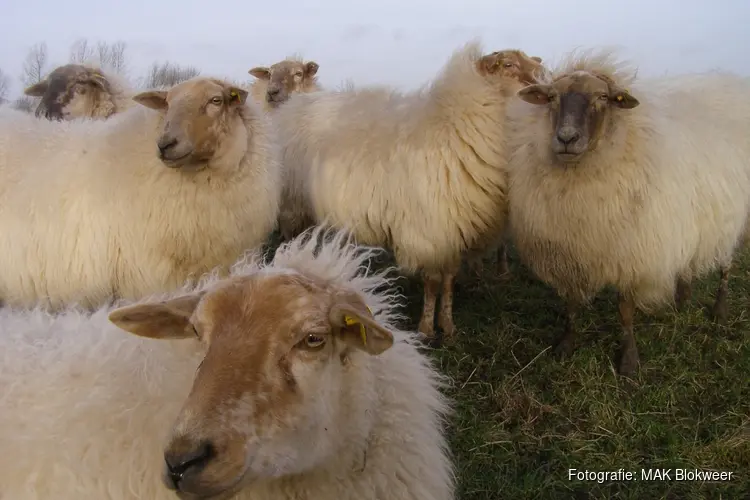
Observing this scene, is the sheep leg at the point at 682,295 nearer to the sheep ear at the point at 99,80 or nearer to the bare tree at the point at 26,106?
the sheep ear at the point at 99,80

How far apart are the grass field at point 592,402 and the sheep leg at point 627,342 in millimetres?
90

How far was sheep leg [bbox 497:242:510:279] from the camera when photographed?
623cm

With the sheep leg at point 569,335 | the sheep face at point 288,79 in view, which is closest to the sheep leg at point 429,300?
the sheep leg at point 569,335

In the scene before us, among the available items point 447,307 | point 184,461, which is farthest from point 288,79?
point 184,461

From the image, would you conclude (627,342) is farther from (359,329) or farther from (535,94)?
(359,329)

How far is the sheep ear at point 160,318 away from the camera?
185cm

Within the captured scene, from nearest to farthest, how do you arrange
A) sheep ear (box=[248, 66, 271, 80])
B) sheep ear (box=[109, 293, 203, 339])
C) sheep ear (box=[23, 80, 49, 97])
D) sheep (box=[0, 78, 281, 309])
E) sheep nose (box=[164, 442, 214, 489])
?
sheep nose (box=[164, 442, 214, 489]) < sheep ear (box=[109, 293, 203, 339]) < sheep (box=[0, 78, 281, 309]) < sheep ear (box=[23, 80, 49, 97]) < sheep ear (box=[248, 66, 271, 80])

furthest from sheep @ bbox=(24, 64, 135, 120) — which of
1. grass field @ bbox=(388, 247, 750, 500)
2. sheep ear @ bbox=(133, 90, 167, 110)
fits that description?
grass field @ bbox=(388, 247, 750, 500)

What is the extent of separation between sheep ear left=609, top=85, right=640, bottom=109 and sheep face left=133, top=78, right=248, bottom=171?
109 inches

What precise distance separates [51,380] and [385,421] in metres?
1.22

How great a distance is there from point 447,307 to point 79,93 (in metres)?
4.38

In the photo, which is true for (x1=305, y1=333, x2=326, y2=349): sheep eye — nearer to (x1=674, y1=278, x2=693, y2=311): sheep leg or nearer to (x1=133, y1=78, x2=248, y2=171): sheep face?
(x1=133, y1=78, x2=248, y2=171): sheep face

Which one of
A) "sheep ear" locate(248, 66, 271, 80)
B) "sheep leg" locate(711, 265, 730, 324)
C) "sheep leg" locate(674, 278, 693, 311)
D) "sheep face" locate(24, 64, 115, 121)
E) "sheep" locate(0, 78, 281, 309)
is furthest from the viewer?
"sheep ear" locate(248, 66, 271, 80)

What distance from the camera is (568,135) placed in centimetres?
394
